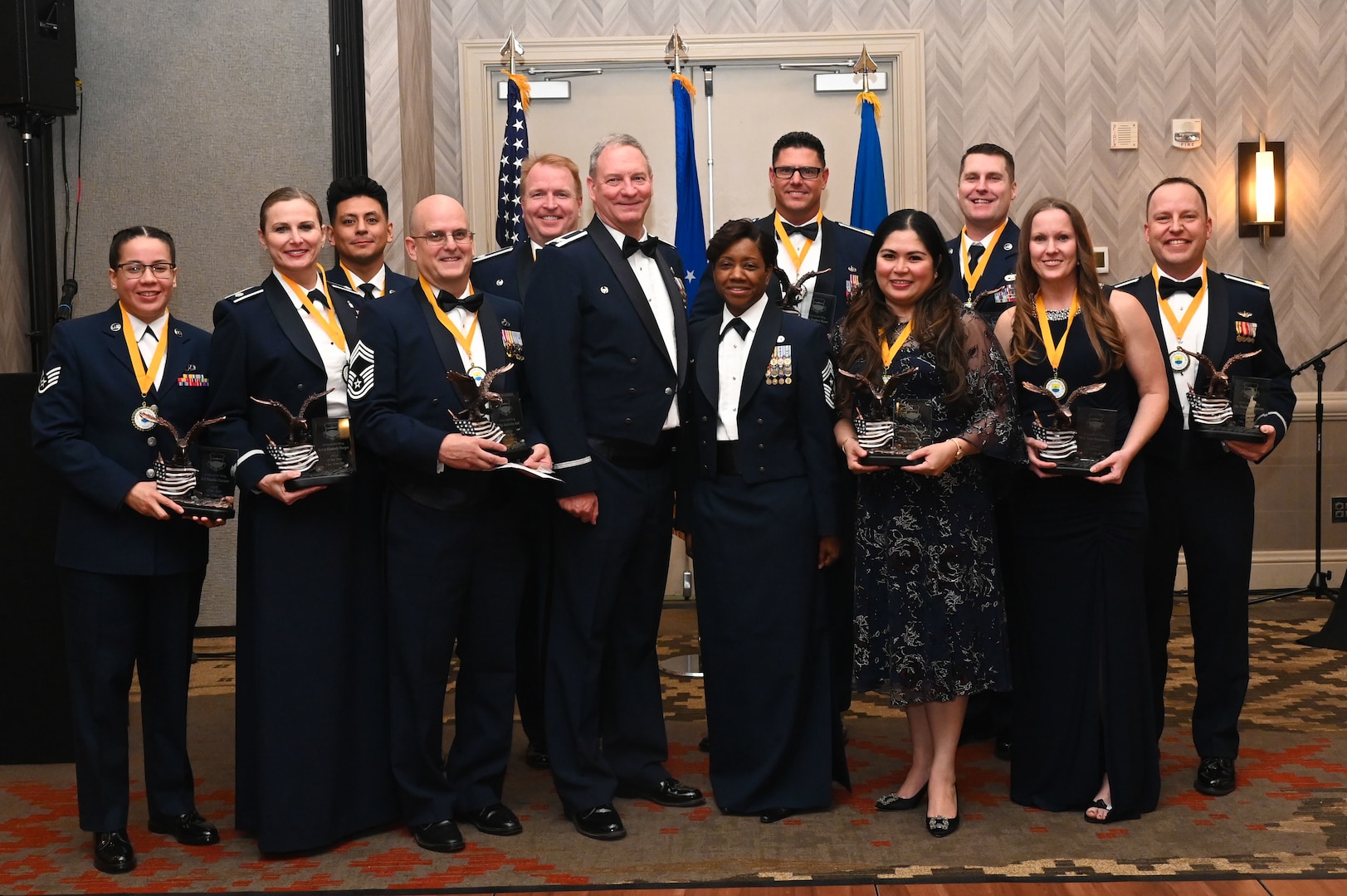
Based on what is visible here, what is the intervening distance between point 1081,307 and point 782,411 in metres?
0.85

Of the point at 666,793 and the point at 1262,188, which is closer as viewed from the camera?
the point at 666,793

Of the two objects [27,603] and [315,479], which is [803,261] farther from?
[27,603]

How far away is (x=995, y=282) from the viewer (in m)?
4.17

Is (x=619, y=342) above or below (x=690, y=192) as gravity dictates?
below

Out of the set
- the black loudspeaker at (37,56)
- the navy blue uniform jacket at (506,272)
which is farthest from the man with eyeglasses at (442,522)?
the black loudspeaker at (37,56)

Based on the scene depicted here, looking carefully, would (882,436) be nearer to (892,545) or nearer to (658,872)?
(892,545)

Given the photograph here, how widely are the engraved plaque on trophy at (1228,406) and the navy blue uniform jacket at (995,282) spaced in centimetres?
66

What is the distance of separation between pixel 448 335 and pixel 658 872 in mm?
1461

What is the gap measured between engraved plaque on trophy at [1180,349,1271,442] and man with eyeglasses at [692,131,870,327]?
108 centimetres

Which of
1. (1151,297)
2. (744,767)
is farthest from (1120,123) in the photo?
(744,767)

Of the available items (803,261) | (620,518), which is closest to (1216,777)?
(620,518)

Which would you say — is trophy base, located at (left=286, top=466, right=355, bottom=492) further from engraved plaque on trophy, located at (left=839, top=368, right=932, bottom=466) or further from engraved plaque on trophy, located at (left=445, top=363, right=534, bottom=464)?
engraved plaque on trophy, located at (left=839, top=368, right=932, bottom=466)

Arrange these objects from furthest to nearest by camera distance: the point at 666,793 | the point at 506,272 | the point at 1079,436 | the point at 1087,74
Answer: the point at 1087,74
the point at 506,272
the point at 666,793
the point at 1079,436

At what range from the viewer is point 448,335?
3.42 meters
